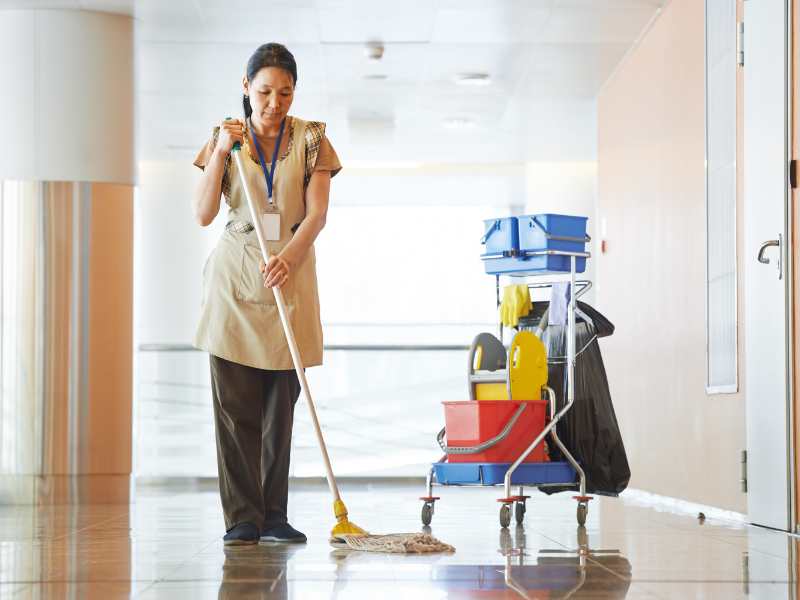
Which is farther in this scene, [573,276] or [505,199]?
[505,199]

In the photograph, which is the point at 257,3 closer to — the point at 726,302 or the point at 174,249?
the point at 726,302

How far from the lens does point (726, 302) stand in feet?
15.1

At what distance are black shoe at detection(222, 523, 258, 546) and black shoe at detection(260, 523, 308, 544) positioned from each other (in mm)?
97

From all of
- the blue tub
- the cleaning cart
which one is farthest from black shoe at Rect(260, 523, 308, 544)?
the blue tub

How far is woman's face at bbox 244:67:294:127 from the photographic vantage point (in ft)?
10.6

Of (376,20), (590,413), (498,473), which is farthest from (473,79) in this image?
(498,473)

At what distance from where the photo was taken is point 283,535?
3.28 metres

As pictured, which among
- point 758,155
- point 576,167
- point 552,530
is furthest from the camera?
point 576,167

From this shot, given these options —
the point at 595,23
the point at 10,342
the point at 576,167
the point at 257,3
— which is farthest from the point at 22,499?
the point at 576,167

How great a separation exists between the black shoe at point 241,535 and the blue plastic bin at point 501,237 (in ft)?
5.27

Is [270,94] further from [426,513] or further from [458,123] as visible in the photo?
[458,123]

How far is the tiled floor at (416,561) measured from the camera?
2.31 meters

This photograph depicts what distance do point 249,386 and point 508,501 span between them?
1.08m

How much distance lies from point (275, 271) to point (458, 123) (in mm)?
5982
